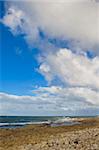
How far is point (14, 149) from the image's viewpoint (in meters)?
35.7

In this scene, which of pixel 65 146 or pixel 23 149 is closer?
pixel 65 146

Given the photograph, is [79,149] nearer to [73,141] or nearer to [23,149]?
[73,141]

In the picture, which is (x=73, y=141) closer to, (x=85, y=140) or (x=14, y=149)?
(x=85, y=140)

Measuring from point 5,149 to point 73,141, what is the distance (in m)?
8.94

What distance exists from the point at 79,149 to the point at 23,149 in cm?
651

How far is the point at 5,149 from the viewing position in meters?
37.2

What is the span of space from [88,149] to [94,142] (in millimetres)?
2570

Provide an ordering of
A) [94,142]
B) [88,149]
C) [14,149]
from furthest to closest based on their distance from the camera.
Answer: [14,149] < [94,142] < [88,149]

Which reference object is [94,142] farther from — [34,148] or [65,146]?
[34,148]

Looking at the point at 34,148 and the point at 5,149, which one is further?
the point at 5,149

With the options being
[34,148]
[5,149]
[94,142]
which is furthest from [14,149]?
[94,142]

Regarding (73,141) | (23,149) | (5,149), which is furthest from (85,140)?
(5,149)

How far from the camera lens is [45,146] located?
3164 cm

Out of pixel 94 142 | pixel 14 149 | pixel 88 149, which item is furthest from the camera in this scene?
pixel 14 149
